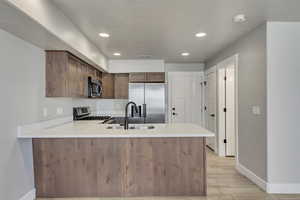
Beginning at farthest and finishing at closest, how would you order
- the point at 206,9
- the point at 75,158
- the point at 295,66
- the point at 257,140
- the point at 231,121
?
the point at 231,121 < the point at 257,140 < the point at 295,66 < the point at 75,158 < the point at 206,9

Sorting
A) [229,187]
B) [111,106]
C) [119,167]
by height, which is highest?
[111,106]

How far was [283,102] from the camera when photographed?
9.57 ft

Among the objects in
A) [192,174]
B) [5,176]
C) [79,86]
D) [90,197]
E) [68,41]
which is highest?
[68,41]

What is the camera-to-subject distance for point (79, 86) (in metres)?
3.73

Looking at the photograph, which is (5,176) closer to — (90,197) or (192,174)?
(90,197)

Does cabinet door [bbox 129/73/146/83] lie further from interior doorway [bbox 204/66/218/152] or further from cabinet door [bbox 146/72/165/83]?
interior doorway [bbox 204/66/218/152]

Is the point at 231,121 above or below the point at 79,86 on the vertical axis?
below

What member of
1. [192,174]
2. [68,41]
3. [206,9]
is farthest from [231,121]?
[68,41]

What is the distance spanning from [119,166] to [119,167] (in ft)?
0.05

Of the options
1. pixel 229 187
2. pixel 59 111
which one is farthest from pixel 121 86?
pixel 229 187

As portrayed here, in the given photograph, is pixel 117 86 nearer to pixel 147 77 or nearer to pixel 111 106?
pixel 111 106

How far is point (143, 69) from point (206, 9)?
10.3 ft

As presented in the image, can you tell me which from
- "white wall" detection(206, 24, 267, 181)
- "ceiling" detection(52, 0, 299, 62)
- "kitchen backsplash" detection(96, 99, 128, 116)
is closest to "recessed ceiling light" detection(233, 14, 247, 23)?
"ceiling" detection(52, 0, 299, 62)

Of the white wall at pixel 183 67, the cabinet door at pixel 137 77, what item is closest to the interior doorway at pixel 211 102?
the white wall at pixel 183 67
